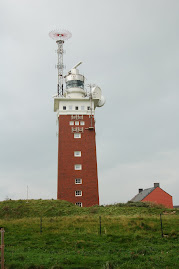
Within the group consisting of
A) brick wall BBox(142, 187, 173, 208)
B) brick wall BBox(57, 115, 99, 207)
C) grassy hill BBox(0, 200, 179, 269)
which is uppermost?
brick wall BBox(57, 115, 99, 207)

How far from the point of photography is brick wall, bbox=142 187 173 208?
182 ft

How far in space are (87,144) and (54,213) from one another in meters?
17.9

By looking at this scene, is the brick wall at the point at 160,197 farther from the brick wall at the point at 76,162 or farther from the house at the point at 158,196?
the brick wall at the point at 76,162

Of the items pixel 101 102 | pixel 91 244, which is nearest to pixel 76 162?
pixel 101 102

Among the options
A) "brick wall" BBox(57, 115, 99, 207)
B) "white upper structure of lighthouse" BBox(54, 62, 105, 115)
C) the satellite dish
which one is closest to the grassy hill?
"brick wall" BBox(57, 115, 99, 207)

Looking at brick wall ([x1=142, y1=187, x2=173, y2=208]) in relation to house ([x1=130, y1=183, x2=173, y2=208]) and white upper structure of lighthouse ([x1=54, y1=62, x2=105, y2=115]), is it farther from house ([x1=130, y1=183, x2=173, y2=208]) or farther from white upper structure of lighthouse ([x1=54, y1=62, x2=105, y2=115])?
white upper structure of lighthouse ([x1=54, y1=62, x2=105, y2=115])

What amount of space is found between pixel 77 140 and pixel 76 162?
140 inches

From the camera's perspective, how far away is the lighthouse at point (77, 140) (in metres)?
48.4

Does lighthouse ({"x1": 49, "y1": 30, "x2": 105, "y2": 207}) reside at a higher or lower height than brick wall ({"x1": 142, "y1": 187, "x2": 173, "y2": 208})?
higher

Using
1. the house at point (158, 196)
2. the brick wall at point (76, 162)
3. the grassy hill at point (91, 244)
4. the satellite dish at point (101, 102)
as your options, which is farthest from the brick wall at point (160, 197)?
the grassy hill at point (91, 244)

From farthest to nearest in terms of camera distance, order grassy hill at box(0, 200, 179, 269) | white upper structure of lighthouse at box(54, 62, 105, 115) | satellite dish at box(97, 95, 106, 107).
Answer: satellite dish at box(97, 95, 106, 107)
white upper structure of lighthouse at box(54, 62, 105, 115)
grassy hill at box(0, 200, 179, 269)

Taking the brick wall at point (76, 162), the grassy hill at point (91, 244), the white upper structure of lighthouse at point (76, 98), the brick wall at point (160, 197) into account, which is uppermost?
the white upper structure of lighthouse at point (76, 98)

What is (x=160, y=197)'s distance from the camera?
184ft

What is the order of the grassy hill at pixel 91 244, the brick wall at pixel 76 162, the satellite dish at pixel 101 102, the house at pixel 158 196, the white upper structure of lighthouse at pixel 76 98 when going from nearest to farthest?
the grassy hill at pixel 91 244
the brick wall at pixel 76 162
the white upper structure of lighthouse at pixel 76 98
the satellite dish at pixel 101 102
the house at pixel 158 196
